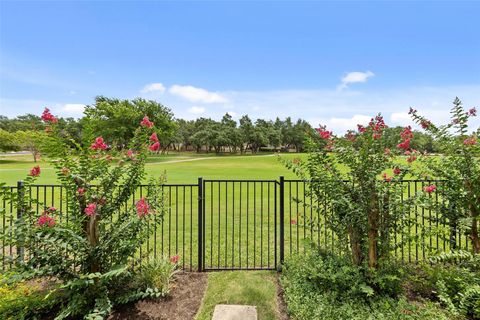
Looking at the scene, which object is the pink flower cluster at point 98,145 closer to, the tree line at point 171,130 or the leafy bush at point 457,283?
the leafy bush at point 457,283

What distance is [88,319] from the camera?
8.13ft

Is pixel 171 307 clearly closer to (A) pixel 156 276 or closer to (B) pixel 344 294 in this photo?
(A) pixel 156 276

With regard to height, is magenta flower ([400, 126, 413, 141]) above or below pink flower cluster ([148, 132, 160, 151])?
above

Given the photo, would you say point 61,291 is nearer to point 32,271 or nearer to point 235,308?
point 32,271

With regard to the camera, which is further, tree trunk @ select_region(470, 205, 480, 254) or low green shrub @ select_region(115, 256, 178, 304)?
tree trunk @ select_region(470, 205, 480, 254)

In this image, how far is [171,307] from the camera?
3.08 meters

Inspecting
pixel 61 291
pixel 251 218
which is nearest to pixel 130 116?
pixel 251 218

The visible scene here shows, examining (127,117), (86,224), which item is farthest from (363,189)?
(127,117)

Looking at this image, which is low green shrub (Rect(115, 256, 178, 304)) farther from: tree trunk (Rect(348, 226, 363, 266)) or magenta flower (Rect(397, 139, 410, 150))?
magenta flower (Rect(397, 139, 410, 150))

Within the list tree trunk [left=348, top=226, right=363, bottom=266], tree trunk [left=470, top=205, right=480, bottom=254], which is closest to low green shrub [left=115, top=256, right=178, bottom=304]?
tree trunk [left=348, top=226, right=363, bottom=266]

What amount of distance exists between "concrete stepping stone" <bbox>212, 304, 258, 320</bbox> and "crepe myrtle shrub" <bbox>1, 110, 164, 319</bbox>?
3.83 feet

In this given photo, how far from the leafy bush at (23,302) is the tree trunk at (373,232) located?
12.0ft

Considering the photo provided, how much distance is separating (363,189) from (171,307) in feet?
9.05

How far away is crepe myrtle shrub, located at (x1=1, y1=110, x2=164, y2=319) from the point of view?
2.67 metres
